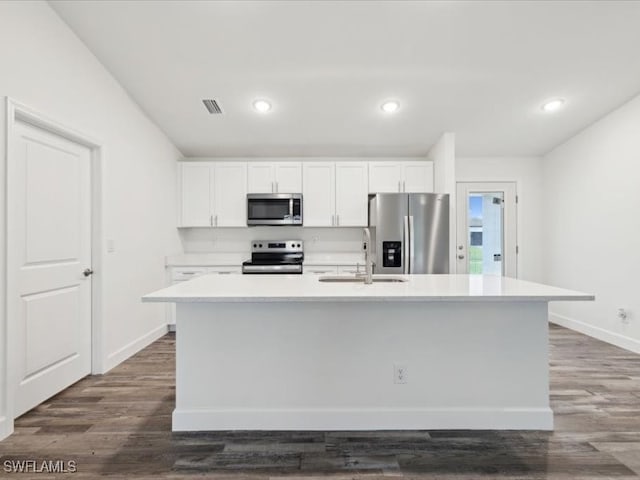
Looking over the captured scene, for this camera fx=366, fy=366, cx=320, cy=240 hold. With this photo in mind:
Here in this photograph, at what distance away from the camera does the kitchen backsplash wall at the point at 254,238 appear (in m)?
4.93

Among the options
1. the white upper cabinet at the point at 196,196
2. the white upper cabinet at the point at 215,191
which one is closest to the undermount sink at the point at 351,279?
the white upper cabinet at the point at 215,191

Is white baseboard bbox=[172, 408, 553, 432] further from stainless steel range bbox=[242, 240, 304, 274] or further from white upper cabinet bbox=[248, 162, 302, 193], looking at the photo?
white upper cabinet bbox=[248, 162, 302, 193]

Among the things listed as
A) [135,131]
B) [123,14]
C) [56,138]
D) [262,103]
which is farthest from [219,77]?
[56,138]

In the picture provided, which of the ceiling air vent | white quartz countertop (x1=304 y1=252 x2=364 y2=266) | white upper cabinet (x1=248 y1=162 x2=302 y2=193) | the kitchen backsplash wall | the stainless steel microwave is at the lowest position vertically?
white quartz countertop (x1=304 y1=252 x2=364 y2=266)

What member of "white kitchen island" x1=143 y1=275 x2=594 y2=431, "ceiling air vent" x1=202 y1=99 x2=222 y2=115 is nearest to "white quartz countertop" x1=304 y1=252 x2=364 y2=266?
"ceiling air vent" x1=202 y1=99 x2=222 y2=115

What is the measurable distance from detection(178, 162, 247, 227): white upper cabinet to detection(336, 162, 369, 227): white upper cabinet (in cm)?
119

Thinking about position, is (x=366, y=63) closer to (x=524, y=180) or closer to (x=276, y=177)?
(x=276, y=177)

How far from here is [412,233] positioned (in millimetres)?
4031

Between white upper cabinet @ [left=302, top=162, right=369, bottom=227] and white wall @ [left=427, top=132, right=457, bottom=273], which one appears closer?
white wall @ [left=427, top=132, right=457, bottom=273]

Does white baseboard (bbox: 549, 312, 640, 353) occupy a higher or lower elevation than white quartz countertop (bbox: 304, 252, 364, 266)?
lower

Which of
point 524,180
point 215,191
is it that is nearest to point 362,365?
point 215,191

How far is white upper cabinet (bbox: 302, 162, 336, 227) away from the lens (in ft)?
15.0

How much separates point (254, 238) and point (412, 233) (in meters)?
2.11

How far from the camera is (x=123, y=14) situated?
2584 millimetres
